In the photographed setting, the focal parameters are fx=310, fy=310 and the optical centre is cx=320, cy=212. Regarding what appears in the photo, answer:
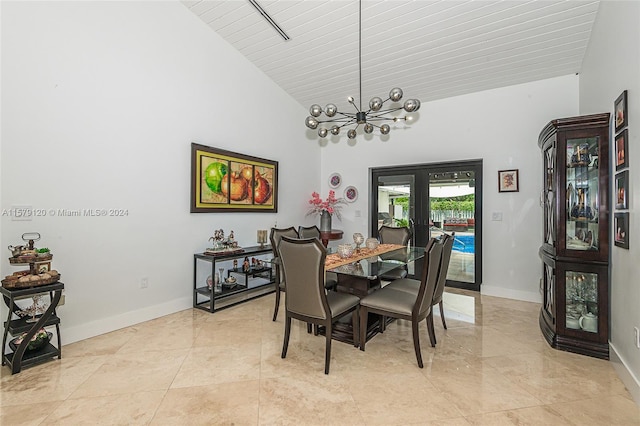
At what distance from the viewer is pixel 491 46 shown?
140 inches

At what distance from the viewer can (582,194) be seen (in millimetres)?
2658

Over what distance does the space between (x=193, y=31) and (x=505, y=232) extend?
15.7 feet

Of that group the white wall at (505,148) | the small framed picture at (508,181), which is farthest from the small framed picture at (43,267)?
the small framed picture at (508,181)

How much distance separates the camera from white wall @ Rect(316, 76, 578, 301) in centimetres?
406

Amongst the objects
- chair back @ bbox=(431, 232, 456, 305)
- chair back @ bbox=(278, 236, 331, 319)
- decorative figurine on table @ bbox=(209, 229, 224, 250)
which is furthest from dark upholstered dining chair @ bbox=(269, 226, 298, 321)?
chair back @ bbox=(431, 232, 456, 305)

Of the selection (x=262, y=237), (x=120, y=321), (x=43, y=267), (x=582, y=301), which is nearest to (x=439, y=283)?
(x=582, y=301)

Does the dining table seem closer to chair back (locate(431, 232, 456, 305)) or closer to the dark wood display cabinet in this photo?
chair back (locate(431, 232, 456, 305))

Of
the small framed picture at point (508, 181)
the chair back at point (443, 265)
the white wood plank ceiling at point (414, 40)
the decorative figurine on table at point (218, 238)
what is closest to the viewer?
the chair back at point (443, 265)

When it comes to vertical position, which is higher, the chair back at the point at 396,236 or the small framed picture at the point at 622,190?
the small framed picture at the point at 622,190

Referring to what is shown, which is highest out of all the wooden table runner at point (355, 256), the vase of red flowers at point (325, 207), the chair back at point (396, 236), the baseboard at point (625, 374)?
the vase of red flowers at point (325, 207)

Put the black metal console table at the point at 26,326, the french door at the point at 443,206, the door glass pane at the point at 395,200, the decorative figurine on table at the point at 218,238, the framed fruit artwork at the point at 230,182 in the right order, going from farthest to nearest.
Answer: the door glass pane at the point at 395,200, the french door at the point at 443,206, the decorative figurine on table at the point at 218,238, the framed fruit artwork at the point at 230,182, the black metal console table at the point at 26,326

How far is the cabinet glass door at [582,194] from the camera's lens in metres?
2.57

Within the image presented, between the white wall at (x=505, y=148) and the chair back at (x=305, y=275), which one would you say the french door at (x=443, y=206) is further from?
the chair back at (x=305, y=275)

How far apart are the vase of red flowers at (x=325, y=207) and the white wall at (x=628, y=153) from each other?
3.61m
